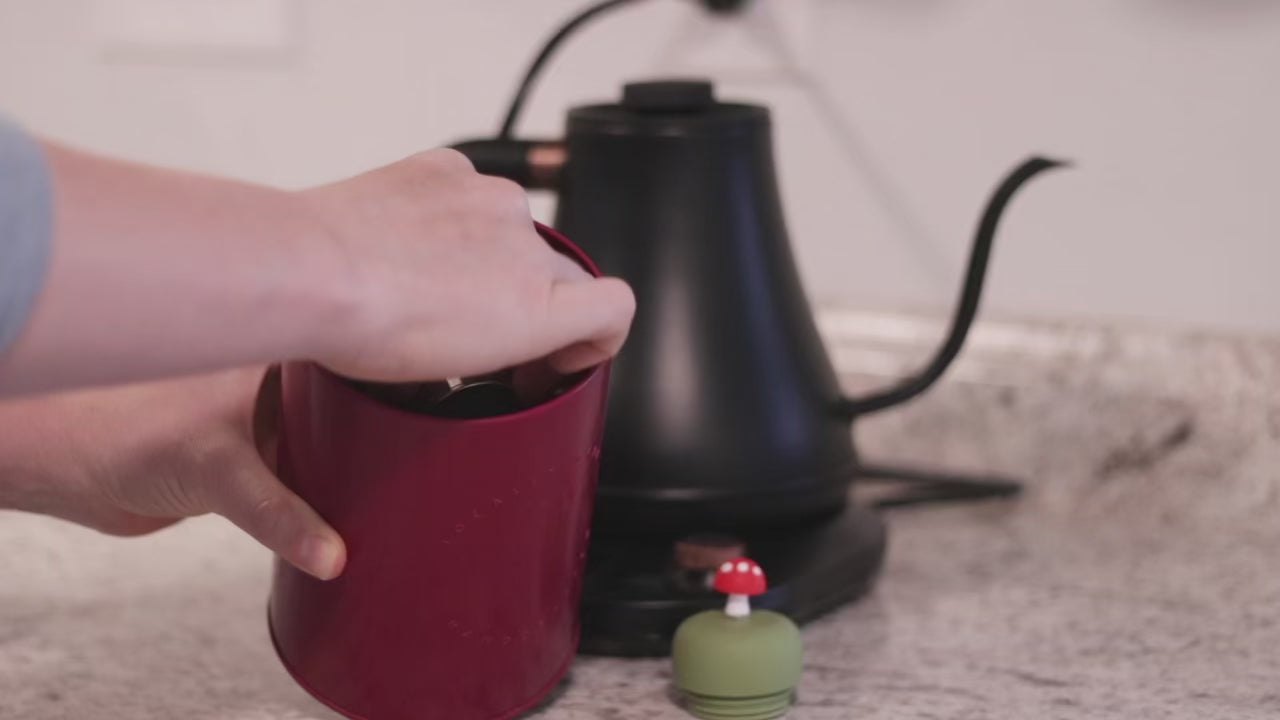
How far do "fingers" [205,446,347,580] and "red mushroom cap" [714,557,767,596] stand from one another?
0.16 m

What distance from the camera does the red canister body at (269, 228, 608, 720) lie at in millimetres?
498

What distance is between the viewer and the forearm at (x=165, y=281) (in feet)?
1.24

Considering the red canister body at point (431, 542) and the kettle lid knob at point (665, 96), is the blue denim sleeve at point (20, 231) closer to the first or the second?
the red canister body at point (431, 542)

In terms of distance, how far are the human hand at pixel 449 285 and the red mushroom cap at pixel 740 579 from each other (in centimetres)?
12

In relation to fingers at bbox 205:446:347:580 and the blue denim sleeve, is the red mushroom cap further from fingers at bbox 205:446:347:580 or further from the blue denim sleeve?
the blue denim sleeve

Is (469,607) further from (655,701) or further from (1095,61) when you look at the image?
(1095,61)

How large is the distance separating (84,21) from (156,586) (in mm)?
585

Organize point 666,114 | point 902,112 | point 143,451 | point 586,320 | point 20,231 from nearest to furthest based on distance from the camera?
point 20,231, point 586,320, point 143,451, point 666,114, point 902,112

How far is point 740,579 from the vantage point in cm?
58

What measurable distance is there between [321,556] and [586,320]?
0.13 meters

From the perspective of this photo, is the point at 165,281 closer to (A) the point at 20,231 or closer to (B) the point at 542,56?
(A) the point at 20,231

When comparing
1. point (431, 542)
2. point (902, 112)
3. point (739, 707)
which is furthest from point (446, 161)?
point (902, 112)

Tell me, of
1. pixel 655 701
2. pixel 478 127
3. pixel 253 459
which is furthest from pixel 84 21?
pixel 655 701

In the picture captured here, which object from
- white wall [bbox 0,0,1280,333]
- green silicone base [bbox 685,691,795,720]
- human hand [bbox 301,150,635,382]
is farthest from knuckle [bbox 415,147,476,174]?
white wall [bbox 0,0,1280,333]
